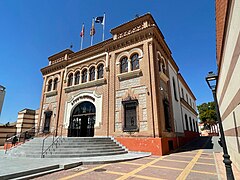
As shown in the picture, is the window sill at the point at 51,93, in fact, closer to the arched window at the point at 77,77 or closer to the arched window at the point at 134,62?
the arched window at the point at 77,77

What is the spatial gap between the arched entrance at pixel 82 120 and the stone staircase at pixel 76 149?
322 centimetres

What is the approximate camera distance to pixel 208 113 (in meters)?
37.2

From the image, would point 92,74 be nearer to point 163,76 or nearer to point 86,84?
point 86,84

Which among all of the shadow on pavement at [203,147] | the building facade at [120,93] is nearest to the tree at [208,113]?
the shadow on pavement at [203,147]

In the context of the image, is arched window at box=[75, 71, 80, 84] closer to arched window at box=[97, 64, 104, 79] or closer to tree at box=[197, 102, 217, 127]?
arched window at box=[97, 64, 104, 79]

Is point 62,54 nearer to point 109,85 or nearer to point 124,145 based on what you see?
point 109,85

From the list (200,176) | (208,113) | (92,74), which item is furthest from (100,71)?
(208,113)

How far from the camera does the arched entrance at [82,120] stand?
538 inches

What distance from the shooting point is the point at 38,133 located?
54.1 feet

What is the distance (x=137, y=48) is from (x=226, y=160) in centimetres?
1052

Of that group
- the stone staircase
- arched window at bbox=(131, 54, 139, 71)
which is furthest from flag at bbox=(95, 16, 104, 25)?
the stone staircase

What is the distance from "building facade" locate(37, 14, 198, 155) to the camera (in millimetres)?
10719

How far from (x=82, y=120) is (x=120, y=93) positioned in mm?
5094

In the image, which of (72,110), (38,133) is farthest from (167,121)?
(38,133)
